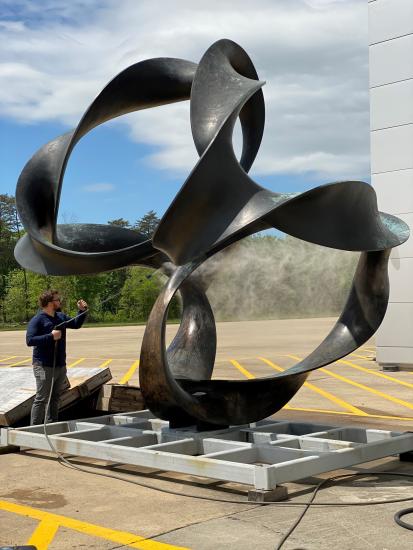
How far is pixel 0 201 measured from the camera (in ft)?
311

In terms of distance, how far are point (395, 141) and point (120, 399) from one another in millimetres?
10966

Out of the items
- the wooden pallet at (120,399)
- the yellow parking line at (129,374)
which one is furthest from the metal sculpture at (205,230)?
the yellow parking line at (129,374)

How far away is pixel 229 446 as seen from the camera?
8180 millimetres

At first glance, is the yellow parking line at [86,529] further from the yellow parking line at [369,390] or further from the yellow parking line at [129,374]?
the yellow parking line at [129,374]

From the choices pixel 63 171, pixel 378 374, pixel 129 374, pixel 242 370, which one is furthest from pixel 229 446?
pixel 242 370

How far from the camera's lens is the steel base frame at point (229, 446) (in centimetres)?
724

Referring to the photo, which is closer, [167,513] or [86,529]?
[86,529]

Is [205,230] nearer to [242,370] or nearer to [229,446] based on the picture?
[229,446]

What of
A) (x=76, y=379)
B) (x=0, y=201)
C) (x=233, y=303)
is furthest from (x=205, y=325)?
(x=0, y=201)

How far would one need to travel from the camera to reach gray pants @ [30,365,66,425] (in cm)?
993

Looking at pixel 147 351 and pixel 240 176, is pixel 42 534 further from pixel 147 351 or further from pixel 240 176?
pixel 240 176

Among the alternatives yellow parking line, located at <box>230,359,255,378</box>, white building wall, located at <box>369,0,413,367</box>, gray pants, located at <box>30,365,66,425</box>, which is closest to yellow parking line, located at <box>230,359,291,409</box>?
yellow parking line, located at <box>230,359,255,378</box>

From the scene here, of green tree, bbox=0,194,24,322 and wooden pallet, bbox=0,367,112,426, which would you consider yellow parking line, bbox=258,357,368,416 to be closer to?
wooden pallet, bbox=0,367,112,426

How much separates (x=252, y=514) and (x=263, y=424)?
11.6ft
